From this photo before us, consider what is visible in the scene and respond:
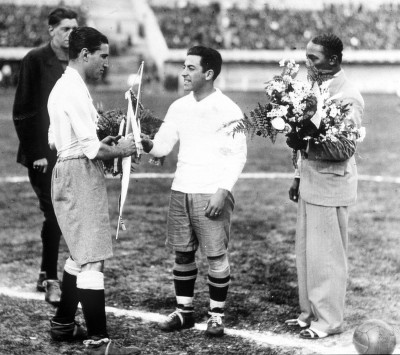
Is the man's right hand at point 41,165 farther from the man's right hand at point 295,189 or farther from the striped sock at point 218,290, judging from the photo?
the man's right hand at point 295,189

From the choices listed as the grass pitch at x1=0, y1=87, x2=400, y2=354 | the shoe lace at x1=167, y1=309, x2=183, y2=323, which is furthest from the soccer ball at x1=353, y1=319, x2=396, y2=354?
the shoe lace at x1=167, y1=309, x2=183, y2=323

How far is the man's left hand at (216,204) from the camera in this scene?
5.61 m

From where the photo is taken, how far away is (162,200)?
35.7 feet

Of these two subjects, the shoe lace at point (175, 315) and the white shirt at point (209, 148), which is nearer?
the white shirt at point (209, 148)

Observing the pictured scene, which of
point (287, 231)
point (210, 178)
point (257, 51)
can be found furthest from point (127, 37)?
point (210, 178)

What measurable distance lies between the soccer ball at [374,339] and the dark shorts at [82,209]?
6.06 ft

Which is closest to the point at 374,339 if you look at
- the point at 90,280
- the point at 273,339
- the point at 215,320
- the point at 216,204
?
the point at 273,339

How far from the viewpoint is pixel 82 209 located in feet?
17.3

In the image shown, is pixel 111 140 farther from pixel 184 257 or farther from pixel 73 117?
pixel 184 257

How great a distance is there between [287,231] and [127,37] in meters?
31.1

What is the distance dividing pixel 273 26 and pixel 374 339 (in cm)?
3631

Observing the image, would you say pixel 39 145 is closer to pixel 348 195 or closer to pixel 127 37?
pixel 348 195

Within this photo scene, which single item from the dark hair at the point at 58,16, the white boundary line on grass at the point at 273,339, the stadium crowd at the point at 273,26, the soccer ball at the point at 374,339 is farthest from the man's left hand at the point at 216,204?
the stadium crowd at the point at 273,26

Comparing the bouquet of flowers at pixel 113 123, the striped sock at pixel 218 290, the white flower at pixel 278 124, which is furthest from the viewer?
the striped sock at pixel 218 290
